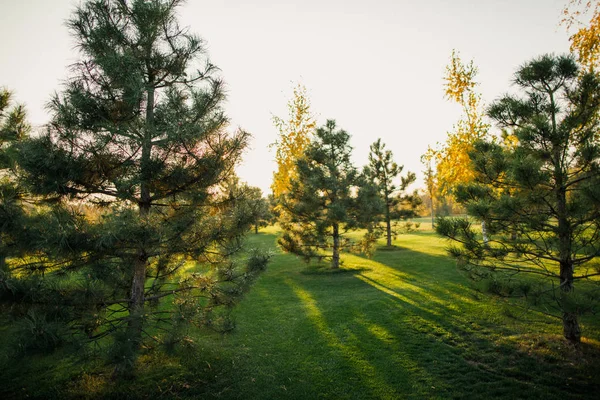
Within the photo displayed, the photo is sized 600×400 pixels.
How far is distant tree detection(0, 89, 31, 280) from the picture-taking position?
394 centimetres

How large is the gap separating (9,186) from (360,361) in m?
7.73

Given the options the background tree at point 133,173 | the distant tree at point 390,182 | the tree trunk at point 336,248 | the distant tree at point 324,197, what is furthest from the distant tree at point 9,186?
the distant tree at point 390,182

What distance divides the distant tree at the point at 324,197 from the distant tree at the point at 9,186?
10.4 metres

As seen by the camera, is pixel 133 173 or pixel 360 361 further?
pixel 360 361

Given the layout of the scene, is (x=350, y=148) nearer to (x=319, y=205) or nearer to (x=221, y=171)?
(x=319, y=205)

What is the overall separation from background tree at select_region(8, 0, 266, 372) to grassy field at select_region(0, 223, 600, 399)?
1.10 m

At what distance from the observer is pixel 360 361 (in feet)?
20.2

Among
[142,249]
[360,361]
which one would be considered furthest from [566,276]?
[142,249]

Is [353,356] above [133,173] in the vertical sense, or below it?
below

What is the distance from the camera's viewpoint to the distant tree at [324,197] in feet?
47.8

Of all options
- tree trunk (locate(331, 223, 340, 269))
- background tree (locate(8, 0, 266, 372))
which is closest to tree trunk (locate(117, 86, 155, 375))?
background tree (locate(8, 0, 266, 372))

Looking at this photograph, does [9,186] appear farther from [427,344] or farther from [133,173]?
[427,344]

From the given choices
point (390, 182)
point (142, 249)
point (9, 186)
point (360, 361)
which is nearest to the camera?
point (142, 249)

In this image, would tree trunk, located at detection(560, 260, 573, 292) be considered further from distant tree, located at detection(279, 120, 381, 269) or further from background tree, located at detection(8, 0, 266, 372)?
distant tree, located at detection(279, 120, 381, 269)
